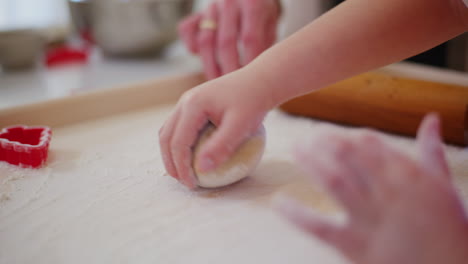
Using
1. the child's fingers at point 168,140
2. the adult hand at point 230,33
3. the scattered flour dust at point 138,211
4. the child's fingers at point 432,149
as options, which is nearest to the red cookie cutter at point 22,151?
the scattered flour dust at point 138,211

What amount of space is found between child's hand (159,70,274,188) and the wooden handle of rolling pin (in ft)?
1.01

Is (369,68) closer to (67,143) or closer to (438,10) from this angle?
(438,10)

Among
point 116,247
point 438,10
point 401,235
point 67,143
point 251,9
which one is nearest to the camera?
point 401,235

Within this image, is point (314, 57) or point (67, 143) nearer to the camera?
point (314, 57)

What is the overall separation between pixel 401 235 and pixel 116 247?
315 mm

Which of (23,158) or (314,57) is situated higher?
(314,57)

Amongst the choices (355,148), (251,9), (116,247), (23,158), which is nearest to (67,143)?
(23,158)

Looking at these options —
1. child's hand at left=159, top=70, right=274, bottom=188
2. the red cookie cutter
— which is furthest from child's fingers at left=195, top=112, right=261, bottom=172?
the red cookie cutter

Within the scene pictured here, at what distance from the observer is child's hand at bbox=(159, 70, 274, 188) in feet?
1.88

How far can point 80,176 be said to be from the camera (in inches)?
27.6

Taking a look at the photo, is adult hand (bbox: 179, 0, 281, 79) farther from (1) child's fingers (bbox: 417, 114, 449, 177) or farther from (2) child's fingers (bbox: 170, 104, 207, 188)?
(1) child's fingers (bbox: 417, 114, 449, 177)

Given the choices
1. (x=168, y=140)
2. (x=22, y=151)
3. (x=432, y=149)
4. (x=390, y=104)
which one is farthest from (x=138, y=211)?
(x=390, y=104)

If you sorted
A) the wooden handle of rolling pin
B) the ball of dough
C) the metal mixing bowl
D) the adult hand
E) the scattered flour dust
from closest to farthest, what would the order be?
the scattered flour dust → the ball of dough → the wooden handle of rolling pin → the adult hand → the metal mixing bowl

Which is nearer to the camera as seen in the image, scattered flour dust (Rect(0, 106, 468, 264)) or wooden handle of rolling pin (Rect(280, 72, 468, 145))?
scattered flour dust (Rect(0, 106, 468, 264))
